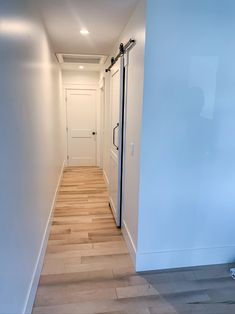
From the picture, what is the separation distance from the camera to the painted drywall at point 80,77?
576 centimetres

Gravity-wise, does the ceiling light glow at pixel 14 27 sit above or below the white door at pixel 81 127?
above

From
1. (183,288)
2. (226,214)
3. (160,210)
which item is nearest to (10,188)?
(160,210)

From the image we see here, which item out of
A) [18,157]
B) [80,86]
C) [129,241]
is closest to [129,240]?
[129,241]

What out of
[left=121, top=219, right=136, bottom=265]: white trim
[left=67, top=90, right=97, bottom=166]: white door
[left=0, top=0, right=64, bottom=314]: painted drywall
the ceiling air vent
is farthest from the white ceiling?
[left=67, top=90, right=97, bottom=166]: white door

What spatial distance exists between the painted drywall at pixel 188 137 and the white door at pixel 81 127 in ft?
14.0

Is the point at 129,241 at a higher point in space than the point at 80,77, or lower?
lower

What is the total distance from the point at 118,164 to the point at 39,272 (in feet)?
4.63

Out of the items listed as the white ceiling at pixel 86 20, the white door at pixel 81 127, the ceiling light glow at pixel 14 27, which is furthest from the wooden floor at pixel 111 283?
the white door at pixel 81 127

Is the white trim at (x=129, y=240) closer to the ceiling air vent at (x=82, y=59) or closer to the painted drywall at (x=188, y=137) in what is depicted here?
the painted drywall at (x=188, y=137)

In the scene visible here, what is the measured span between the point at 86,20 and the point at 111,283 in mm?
2623

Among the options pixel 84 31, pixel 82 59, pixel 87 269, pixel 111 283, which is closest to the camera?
pixel 111 283

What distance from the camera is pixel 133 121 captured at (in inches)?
87.4

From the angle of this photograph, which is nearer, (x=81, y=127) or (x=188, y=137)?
(x=188, y=137)

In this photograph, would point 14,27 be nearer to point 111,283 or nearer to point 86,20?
point 86,20
